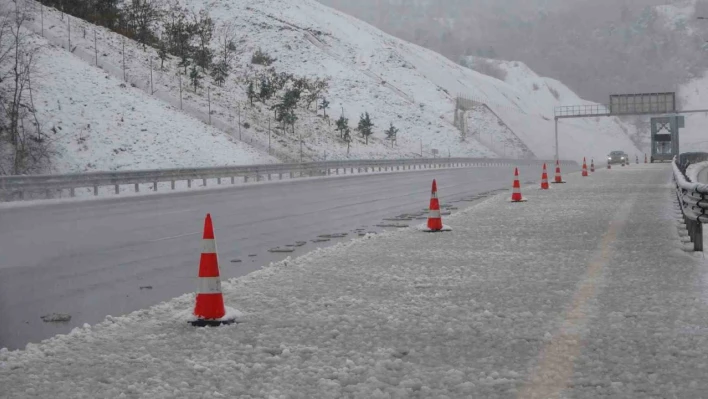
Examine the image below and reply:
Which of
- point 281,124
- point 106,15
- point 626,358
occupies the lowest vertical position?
point 626,358

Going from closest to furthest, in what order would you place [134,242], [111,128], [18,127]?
[134,242] → [18,127] → [111,128]

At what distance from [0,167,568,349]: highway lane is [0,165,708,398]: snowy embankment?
818 mm

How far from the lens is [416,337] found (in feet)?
22.5

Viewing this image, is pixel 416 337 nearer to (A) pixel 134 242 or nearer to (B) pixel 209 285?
(B) pixel 209 285

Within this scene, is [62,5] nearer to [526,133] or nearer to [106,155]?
[106,155]

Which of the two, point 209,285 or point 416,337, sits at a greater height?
point 209,285

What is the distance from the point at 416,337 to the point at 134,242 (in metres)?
8.90

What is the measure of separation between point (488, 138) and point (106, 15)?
61971mm

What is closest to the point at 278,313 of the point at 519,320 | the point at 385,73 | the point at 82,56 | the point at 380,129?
the point at 519,320

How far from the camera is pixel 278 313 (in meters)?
8.04

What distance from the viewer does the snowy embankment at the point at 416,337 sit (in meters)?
5.50

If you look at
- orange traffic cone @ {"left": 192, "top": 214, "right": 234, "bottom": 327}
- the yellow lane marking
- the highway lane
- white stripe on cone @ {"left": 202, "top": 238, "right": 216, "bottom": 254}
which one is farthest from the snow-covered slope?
the yellow lane marking

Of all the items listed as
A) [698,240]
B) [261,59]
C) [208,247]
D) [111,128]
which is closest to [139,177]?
[111,128]

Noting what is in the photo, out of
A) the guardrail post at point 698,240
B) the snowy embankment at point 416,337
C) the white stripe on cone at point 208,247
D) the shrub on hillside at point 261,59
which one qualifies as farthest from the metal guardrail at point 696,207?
the shrub on hillside at point 261,59
